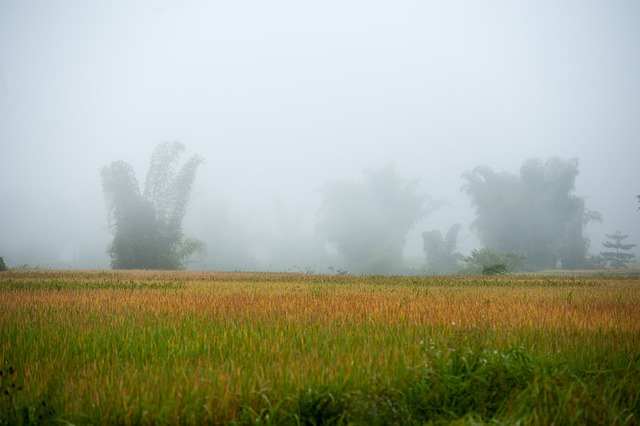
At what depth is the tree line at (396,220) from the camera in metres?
42.8

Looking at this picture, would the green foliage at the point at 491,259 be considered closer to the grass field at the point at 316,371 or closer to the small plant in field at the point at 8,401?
the grass field at the point at 316,371

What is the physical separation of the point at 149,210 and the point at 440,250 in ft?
131

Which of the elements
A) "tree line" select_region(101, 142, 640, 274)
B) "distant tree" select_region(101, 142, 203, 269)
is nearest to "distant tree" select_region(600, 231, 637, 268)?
"tree line" select_region(101, 142, 640, 274)

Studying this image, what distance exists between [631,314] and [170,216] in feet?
144

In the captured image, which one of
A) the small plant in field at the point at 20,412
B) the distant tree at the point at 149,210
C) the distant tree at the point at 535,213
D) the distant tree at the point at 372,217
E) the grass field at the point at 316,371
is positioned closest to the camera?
the small plant in field at the point at 20,412

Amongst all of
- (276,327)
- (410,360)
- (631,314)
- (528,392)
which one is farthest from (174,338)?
(631,314)

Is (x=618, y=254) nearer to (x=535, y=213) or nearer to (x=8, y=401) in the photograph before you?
(x=535, y=213)

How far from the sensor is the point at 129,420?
118 inches

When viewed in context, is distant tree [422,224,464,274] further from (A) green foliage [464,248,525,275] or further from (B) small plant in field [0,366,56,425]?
(B) small plant in field [0,366,56,425]

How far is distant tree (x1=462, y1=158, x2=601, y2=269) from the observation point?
56656mm

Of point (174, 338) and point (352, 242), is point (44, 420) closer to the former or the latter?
point (174, 338)

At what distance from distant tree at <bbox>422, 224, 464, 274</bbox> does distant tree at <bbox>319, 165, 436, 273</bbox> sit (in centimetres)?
586

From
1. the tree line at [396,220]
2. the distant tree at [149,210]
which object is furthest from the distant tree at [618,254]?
the distant tree at [149,210]

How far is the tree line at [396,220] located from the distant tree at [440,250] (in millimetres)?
144
